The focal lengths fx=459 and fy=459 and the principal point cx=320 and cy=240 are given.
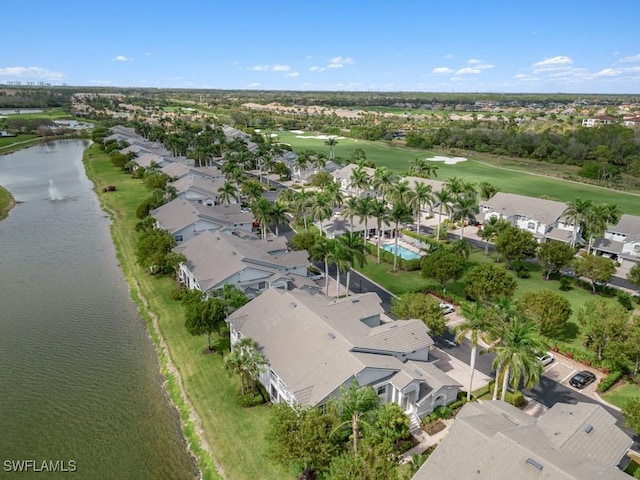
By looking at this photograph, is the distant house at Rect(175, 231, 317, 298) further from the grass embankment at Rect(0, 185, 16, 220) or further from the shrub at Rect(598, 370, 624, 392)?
the grass embankment at Rect(0, 185, 16, 220)

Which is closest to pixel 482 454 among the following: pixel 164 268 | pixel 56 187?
pixel 164 268

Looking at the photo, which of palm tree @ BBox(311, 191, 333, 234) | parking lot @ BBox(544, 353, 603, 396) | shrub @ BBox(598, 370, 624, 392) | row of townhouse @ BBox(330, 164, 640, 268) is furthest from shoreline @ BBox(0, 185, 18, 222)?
shrub @ BBox(598, 370, 624, 392)

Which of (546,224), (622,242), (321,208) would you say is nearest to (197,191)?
(321,208)

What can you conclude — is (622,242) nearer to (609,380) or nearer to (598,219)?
(598,219)

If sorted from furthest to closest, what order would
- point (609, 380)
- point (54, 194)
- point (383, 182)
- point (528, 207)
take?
1. point (54, 194)
2. point (528, 207)
3. point (383, 182)
4. point (609, 380)

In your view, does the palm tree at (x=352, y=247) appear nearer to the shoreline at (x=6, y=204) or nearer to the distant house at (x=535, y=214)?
the distant house at (x=535, y=214)

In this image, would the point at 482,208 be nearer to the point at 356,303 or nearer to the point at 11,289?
the point at 356,303

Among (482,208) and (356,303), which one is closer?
(356,303)

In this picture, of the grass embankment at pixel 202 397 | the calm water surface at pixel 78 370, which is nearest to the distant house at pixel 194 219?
the calm water surface at pixel 78 370
